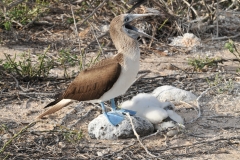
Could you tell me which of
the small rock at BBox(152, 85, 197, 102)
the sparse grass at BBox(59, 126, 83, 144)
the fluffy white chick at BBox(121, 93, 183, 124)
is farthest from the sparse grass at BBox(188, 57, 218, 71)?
the sparse grass at BBox(59, 126, 83, 144)

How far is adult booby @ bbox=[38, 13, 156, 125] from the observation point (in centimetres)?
419

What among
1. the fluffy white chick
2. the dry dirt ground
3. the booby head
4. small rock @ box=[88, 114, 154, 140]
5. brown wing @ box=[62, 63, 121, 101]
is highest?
the booby head

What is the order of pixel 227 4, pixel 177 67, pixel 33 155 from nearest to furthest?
pixel 33 155, pixel 177 67, pixel 227 4

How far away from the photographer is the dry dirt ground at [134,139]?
4.03m

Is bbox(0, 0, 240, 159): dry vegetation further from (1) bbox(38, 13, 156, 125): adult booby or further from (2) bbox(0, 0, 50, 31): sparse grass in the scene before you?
(1) bbox(38, 13, 156, 125): adult booby

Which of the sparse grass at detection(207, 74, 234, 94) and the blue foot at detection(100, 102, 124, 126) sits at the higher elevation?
the blue foot at detection(100, 102, 124, 126)

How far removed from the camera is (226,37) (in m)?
6.78

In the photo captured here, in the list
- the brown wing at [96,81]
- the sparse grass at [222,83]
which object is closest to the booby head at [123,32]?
the brown wing at [96,81]

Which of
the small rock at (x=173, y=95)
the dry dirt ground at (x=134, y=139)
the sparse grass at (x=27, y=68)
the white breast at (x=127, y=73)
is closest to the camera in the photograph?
the dry dirt ground at (x=134, y=139)

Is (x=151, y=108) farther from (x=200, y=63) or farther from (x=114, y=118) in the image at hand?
(x=200, y=63)

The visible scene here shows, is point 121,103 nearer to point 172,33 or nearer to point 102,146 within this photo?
point 102,146

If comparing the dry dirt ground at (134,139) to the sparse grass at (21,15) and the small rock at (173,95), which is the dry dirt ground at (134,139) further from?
the sparse grass at (21,15)

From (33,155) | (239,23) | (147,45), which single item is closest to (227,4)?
(239,23)

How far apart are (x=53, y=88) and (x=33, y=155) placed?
4.82 feet
